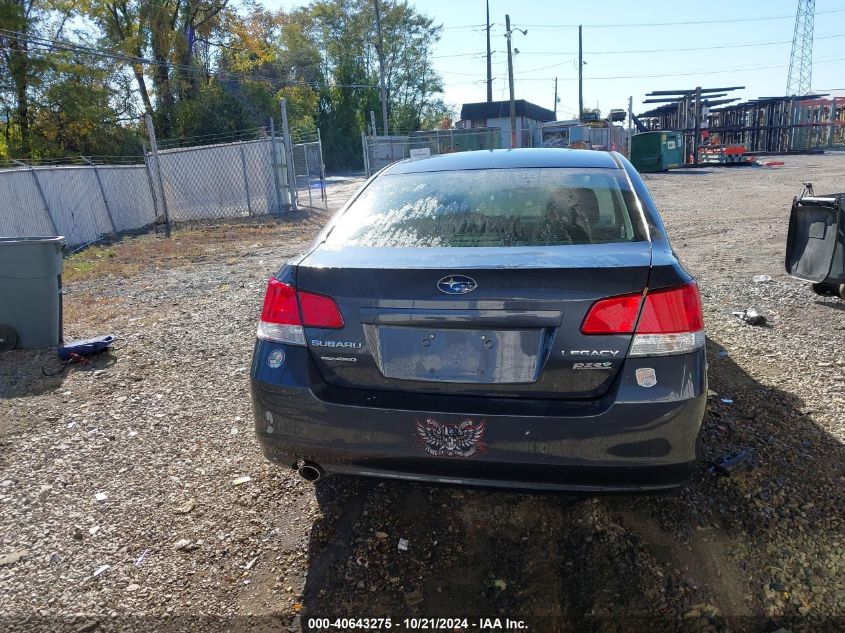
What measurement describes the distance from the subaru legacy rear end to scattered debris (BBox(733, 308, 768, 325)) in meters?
3.71

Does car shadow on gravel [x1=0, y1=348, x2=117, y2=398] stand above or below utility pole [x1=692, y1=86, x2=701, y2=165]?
below

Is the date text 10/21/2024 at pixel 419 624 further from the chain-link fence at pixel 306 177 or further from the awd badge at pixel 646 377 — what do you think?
the chain-link fence at pixel 306 177

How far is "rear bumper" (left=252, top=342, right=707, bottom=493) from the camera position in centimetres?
221

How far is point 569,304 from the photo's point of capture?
2213mm

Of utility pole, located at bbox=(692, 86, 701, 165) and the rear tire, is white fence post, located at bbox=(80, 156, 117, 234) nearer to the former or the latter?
the rear tire

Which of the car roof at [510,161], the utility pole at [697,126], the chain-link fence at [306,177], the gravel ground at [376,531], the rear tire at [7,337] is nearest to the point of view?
the gravel ground at [376,531]

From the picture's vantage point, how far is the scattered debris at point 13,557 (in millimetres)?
2723

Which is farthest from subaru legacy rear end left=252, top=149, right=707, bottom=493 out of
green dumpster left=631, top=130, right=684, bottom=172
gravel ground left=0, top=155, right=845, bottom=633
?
green dumpster left=631, top=130, right=684, bottom=172

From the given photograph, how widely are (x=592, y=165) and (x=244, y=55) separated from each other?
43348 mm

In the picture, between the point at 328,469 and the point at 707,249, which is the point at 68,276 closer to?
the point at 328,469

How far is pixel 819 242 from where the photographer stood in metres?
5.95

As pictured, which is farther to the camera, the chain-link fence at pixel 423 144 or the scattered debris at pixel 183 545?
the chain-link fence at pixel 423 144

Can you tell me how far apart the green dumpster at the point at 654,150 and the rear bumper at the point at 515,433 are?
34583 mm

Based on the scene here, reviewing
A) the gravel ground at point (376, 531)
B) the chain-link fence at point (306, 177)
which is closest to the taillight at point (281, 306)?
the gravel ground at point (376, 531)
